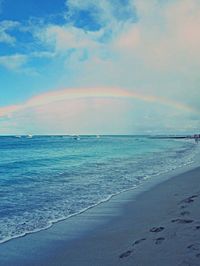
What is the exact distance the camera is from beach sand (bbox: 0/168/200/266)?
21.6 ft

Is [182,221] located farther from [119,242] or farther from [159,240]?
[119,242]

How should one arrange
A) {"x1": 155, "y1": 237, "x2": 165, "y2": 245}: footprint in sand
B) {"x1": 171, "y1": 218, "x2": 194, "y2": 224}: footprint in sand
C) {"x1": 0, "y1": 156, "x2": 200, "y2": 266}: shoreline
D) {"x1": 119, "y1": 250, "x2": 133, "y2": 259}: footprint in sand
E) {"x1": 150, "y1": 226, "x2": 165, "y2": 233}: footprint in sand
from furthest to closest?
{"x1": 171, "y1": 218, "x2": 194, "y2": 224}: footprint in sand, {"x1": 150, "y1": 226, "x2": 165, "y2": 233}: footprint in sand, {"x1": 0, "y1": 156, "x2": 200, "y2": 266}: shoreline, {"x1": 155, "y1": 237, "x2": 165, "y2": 245}: footprint in sand, {"x1": 119, "y1": 250, "x2": 133, "y2": 259}: footprint in sand

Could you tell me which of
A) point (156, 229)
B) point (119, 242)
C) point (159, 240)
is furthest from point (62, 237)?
point (159, 240)

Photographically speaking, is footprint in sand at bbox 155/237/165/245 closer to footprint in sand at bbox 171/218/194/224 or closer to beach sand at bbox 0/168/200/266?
beach sand at bbox 0/168/200/266

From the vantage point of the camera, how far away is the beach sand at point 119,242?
658 centimetres

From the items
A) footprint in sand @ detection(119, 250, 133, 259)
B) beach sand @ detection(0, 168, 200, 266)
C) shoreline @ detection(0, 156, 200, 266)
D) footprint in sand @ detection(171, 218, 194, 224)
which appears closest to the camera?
beach sand @ detection(0, 168, 200, 266)

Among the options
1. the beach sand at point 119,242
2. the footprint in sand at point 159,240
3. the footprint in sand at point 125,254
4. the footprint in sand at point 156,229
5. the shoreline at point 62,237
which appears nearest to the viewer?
the beach sand at point 119,242

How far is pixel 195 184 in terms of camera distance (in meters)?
17.8

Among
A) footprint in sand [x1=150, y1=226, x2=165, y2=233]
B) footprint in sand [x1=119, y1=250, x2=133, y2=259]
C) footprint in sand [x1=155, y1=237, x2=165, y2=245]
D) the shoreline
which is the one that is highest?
footprint in sand [x1=155, y1=237, x2=165, y2=245]

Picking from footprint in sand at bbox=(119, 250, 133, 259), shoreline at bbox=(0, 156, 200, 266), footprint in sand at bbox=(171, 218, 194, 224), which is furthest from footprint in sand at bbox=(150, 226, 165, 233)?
footprint in sand at bbox=(119, 250, 133, 259)

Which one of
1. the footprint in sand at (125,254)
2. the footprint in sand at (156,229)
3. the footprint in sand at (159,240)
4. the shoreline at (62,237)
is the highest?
the footprint in sand at (159,240)

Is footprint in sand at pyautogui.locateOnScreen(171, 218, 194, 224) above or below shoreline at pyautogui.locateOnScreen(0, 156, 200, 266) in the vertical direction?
above

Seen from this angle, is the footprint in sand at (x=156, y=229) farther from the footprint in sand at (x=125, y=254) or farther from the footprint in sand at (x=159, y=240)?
the footprint in sand at (x=125, y=254)

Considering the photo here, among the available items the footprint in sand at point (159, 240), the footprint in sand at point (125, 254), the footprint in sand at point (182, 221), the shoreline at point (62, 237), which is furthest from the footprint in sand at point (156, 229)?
the footprint in sand at point (125, 254)
